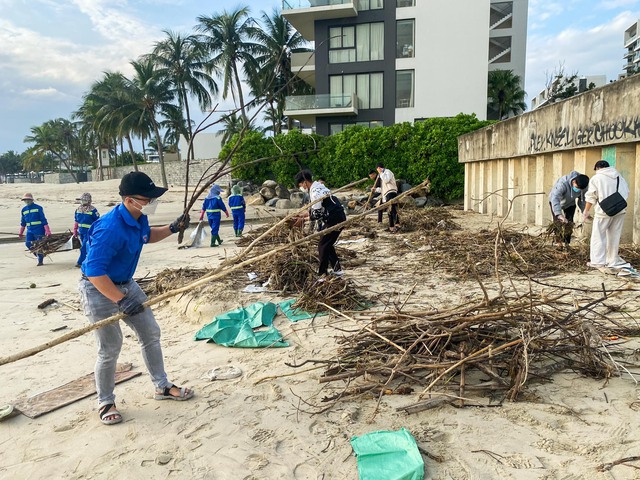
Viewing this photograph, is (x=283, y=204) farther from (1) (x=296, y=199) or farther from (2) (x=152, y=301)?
(2) (x=152, y=301)

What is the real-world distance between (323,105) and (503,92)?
15.8 metres

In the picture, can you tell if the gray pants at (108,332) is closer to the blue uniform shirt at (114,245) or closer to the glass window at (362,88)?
the blue uniform shirt at (114,245)

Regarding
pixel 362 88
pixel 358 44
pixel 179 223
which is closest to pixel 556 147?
pixel 179 223

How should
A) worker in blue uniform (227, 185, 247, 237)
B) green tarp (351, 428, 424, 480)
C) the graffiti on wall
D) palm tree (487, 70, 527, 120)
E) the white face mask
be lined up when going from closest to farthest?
green tarp (351, 428, 424, 480) < the white face mask < the graffiti on wall < worker in blue uniform (227, 185, 247, 237) < palm tree (487, 70, 527, 120)

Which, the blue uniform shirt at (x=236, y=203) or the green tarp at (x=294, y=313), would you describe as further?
the blue uniform shirt at (x=236, y=203)

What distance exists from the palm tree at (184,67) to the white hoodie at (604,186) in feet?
117

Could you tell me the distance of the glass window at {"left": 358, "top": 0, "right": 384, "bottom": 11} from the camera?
93.7ft

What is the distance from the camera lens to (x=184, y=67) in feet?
126

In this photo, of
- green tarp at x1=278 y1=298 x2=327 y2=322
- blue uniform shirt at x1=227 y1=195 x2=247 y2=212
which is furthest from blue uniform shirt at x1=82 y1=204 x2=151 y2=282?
blue uniform shirt at x1=227 y1=195 x2=247 y2=212

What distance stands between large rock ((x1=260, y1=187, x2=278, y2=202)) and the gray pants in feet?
66.6

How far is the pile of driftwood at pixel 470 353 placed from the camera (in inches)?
139

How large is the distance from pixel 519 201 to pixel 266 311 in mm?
10303

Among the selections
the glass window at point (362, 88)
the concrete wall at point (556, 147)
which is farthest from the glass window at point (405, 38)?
the concrete wall at point (556, 147)

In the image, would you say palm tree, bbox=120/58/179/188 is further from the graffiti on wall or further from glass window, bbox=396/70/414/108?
the graffiti on wall
